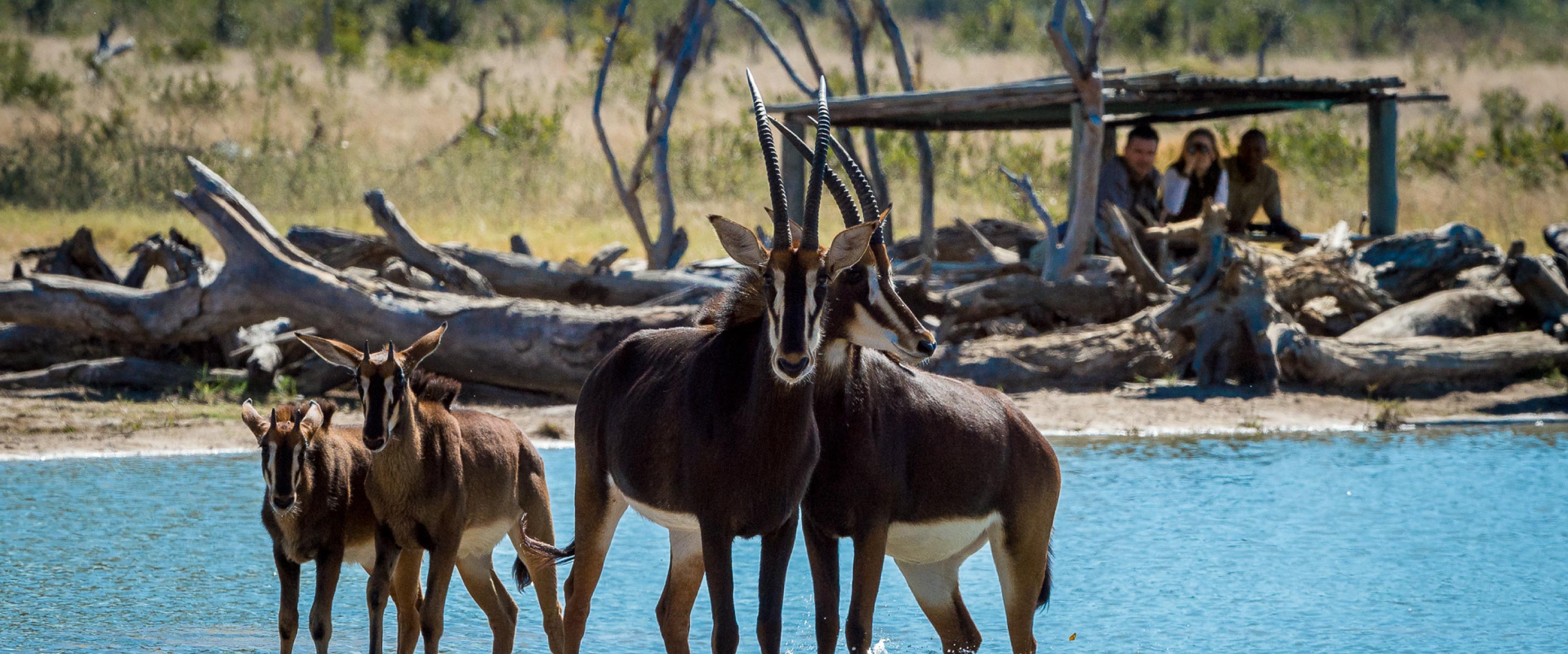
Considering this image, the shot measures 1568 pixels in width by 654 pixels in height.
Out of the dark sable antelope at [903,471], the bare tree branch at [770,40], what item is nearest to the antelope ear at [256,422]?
the dark sable antelope at [903,471]

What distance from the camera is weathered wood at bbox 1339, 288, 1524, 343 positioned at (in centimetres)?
1432

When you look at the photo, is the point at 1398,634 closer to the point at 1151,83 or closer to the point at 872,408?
the point at 872,408

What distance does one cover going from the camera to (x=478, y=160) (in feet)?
95.3

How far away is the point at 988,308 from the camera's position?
47.8ft

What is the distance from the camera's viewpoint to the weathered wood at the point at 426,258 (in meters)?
14.3

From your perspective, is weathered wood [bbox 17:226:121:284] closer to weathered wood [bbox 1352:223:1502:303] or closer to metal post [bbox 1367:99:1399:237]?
weathered wood [bbox 1352:223:1502:303]

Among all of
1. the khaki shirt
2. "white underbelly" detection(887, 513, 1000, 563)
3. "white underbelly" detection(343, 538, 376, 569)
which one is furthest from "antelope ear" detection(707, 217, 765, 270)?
the khaki shirt

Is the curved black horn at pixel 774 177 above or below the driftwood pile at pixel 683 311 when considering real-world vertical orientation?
above

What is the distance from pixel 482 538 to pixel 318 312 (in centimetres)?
688

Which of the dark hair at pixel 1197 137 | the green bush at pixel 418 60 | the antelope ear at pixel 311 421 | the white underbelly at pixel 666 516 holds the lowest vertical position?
the white underbelly at pixel 666 516

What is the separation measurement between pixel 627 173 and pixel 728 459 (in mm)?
23710

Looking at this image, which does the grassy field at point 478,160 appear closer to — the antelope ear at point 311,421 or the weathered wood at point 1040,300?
the weathered wood at point 1040,300

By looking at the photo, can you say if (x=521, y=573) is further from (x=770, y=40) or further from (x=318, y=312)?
(x=770, y=40)

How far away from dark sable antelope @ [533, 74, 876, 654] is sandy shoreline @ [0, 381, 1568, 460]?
20.2ft
